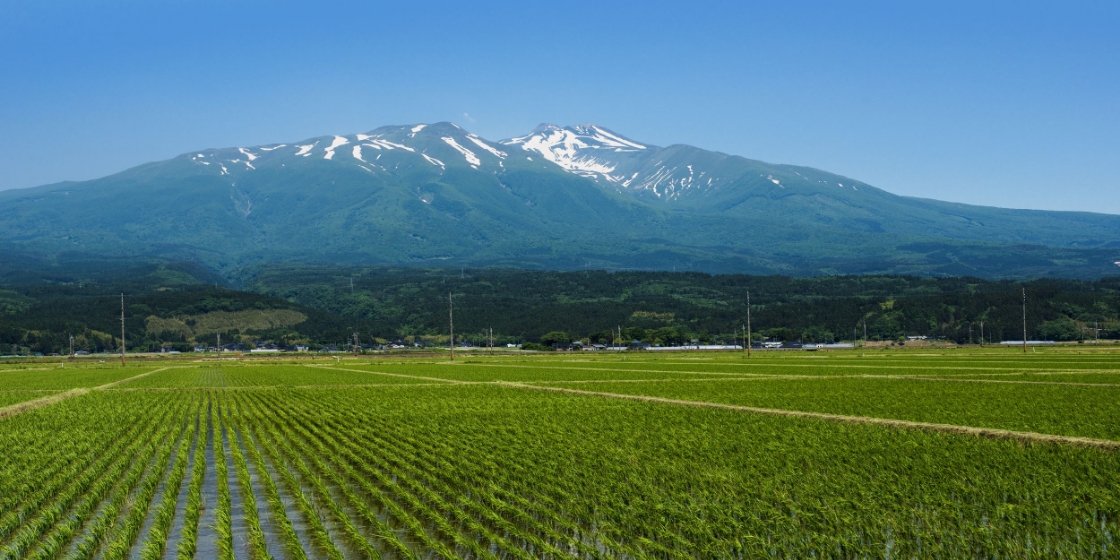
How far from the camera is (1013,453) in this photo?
17.1 m

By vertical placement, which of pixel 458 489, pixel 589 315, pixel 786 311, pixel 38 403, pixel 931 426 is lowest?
pixel 38 403

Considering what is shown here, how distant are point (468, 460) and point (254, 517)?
18.3 ft

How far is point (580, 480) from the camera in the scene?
586 inches

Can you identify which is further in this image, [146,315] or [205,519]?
[146,315]

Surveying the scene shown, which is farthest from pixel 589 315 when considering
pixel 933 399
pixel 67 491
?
pixel 67 491

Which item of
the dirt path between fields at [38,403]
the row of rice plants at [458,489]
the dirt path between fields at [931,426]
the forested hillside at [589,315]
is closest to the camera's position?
the row of rice plants at [458,489]

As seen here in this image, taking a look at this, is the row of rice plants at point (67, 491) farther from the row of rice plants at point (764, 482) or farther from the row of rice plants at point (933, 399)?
the row of rice plants at point (933, 399)

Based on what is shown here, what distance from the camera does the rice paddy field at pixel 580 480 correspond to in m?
11.2

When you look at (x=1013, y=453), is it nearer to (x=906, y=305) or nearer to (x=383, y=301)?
(x=906, y=305)

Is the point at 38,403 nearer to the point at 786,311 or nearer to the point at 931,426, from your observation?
the point at 931,426

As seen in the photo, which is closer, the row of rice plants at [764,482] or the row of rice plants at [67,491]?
the row of rice plants at [764,482]

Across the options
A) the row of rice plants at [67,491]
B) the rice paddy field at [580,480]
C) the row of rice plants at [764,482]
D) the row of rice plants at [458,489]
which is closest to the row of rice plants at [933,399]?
the rice paddy field at [580,480]

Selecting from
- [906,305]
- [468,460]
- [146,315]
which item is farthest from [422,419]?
[146,315]

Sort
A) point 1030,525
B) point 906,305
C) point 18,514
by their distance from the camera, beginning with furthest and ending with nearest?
1. point 906,305
2. point 18,514
3. point 1030,525
